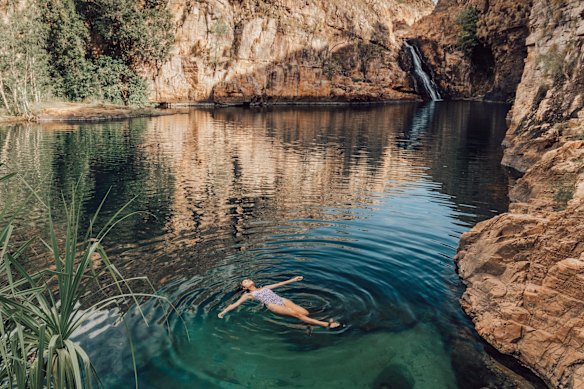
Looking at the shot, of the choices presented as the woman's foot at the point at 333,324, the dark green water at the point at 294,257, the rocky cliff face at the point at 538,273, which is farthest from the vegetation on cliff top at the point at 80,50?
the rocky cliff face at the point at 538,273

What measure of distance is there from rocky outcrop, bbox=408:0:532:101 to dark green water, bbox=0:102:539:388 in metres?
50.1

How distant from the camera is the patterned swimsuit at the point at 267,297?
24.0 ft

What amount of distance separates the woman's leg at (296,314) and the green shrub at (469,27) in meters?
80.6

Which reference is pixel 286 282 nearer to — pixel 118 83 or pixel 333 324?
pixel 333 324

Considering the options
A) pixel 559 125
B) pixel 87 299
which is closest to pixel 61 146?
pixel 87 299

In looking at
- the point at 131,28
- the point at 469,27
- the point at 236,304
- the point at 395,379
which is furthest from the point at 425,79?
the point at 395,379

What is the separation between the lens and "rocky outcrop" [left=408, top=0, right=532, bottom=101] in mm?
63875

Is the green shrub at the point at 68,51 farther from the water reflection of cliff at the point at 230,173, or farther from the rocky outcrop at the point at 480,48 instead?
the rocky outcrop at the point at 480,48

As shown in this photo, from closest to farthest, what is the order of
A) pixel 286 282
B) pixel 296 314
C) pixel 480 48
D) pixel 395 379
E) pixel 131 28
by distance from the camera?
pixel 395 379
pixel 296 314
pixel 286 282
pixel 131 28
pixel 480 48

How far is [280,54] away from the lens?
75.6 metres

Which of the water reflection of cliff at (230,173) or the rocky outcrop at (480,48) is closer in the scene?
the water reflection of cliff at (230,173)

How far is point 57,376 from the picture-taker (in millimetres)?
3096

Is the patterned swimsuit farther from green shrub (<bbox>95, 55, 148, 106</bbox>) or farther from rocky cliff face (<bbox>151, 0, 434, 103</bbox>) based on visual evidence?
rocky cliff face (<bbox>151, 0, 434, 103</bbox>)

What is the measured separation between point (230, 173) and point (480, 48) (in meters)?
74.4
